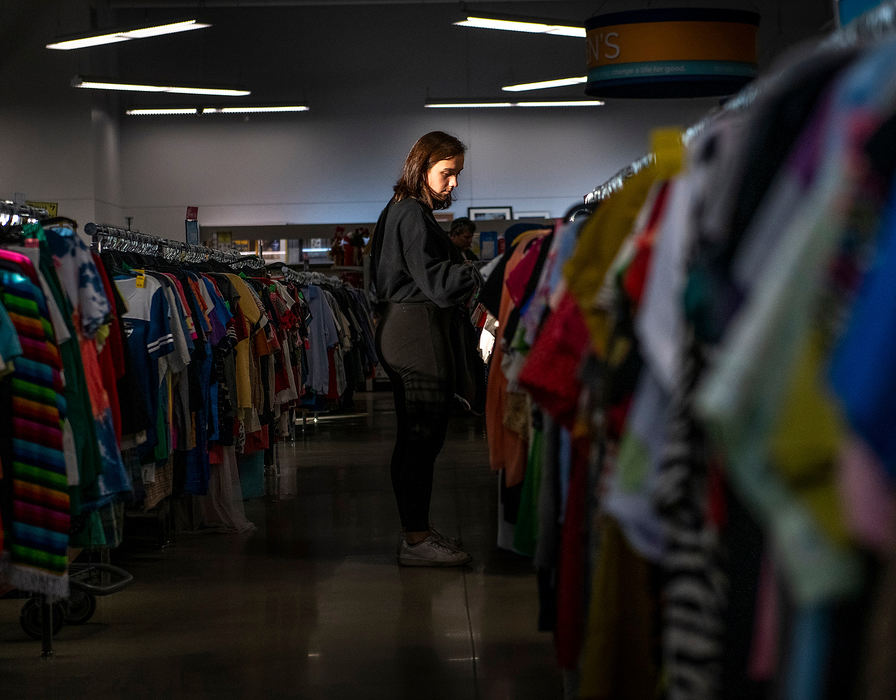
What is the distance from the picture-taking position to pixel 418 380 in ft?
15.0

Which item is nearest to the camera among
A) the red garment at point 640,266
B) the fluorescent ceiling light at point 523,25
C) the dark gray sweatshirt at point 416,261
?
the red garment at point 640,266

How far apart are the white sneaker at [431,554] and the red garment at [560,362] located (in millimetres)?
2685

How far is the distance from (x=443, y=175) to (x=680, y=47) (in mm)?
2581

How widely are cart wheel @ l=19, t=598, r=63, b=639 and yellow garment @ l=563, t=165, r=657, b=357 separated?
102 inches

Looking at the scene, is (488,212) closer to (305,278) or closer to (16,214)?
(305,278)

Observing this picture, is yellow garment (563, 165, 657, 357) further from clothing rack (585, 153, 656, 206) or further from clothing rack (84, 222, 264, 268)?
clothing rack (84, 222, 264, 268)

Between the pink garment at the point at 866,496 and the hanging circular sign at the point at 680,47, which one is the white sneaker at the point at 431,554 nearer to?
the hanging circular sign at the point at 680,47

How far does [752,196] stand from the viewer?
1384 mm

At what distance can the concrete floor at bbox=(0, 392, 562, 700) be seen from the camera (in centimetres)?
327

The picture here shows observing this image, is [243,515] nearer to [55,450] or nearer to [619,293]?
[55,450]

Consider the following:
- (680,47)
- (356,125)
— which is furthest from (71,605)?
(356,125)

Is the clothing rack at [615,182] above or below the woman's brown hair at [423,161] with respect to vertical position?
below

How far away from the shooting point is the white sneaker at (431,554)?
4676 mm

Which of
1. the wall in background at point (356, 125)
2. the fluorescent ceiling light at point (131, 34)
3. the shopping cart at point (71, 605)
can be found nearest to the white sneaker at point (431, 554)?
the shopping cart at point (71, 605)
